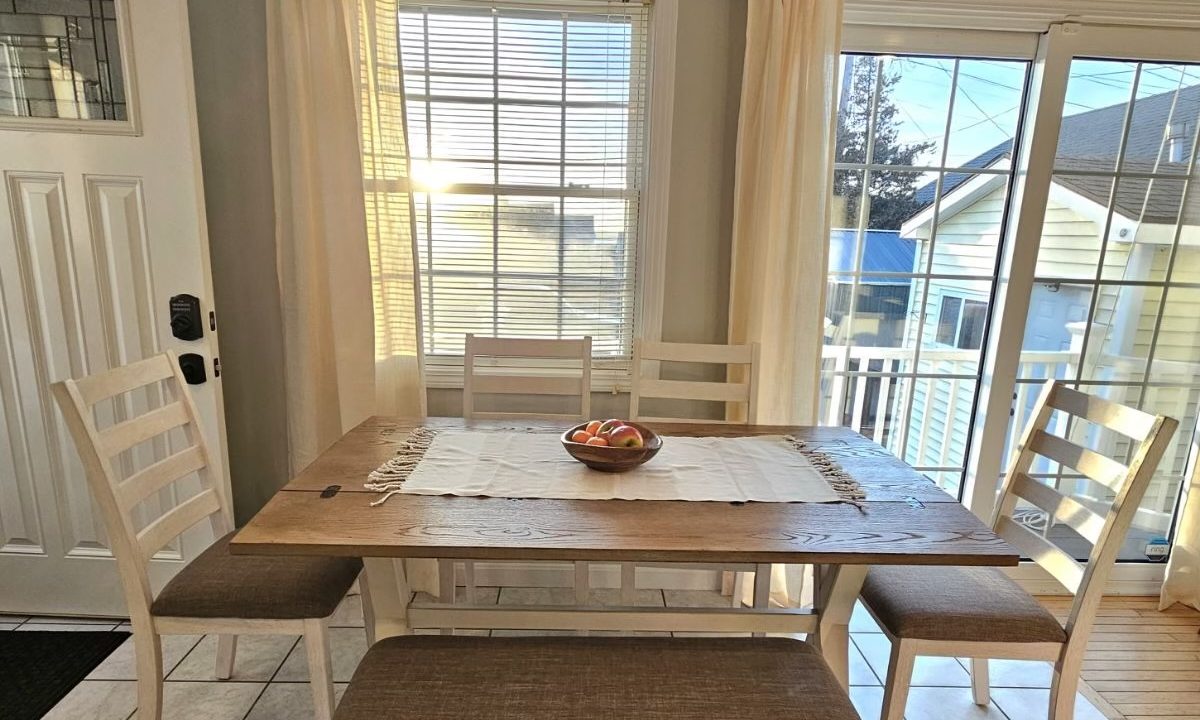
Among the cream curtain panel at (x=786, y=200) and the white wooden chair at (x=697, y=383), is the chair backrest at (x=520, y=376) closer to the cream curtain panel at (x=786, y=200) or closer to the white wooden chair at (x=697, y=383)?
the white wooden chair at (x=697, y=383)

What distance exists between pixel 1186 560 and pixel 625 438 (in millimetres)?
2547

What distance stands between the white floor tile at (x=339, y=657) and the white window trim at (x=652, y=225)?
94cm

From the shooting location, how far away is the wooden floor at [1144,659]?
188 cm

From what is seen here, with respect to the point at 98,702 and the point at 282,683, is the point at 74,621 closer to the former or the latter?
the point at 98,702

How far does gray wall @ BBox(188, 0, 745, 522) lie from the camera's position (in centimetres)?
202

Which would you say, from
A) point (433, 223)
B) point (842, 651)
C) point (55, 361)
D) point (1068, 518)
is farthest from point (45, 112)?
point (1068, 518)

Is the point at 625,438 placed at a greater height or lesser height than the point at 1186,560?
greater

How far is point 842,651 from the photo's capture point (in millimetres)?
1456

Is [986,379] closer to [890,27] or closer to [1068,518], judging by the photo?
[1068,518]

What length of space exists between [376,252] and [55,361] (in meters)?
1.09

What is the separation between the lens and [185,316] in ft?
6.14

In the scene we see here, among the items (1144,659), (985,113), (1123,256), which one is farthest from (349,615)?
(1123,256)

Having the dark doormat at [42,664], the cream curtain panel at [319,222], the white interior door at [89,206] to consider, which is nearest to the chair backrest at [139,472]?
the white interior door at [89,206]

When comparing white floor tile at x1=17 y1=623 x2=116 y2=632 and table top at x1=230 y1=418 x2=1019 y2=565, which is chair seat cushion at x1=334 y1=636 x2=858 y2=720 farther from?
white floor tile at x1=17 y1=623 x2=116 y2=632
